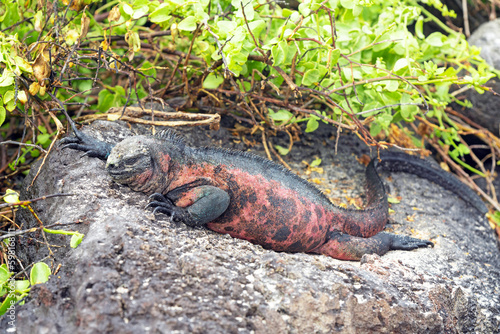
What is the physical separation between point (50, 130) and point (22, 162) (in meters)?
0.33

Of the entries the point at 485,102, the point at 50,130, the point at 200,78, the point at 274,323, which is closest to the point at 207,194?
the point at 274,323

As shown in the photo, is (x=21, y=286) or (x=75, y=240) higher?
(x=75, y=240)

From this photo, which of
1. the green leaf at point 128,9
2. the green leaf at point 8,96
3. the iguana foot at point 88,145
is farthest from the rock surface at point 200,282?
the green leaf at point 128,9

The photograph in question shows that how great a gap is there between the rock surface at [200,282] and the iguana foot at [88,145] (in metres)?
0.04

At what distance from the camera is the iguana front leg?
223 centimetres

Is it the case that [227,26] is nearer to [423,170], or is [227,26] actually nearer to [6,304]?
[6,304]

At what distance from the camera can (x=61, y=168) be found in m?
2.46

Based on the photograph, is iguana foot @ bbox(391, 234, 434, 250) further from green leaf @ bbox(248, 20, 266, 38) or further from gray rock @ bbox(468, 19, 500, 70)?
gray rock @ bbox(468, 19, 500, 70)

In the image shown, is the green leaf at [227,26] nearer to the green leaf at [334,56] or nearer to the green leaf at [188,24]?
the green leaf at [188,24]

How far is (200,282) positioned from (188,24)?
63.3 inches

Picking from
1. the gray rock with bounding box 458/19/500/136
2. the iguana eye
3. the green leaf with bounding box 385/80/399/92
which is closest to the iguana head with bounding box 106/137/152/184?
the iguana eye

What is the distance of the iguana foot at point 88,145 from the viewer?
2.49 metres

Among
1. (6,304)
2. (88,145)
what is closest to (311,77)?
(88,145)

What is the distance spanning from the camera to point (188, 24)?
2586 millimetres
